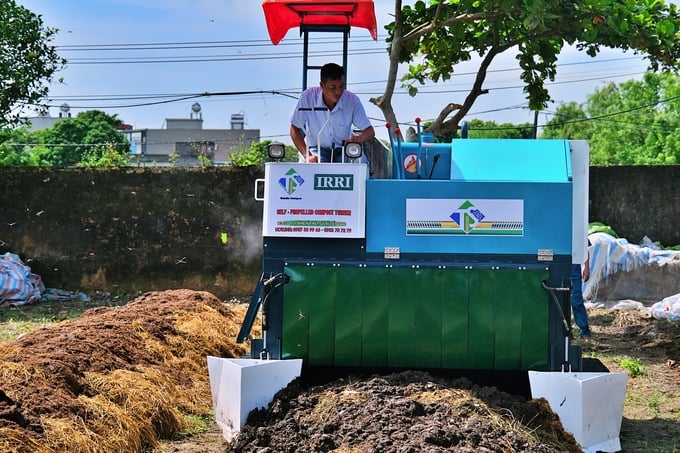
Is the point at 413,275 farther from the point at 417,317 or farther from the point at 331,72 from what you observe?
the point at 331,72

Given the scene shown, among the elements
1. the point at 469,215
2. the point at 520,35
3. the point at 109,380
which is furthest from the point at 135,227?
the point at 469,215

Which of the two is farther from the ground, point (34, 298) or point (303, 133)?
point (303, 133)

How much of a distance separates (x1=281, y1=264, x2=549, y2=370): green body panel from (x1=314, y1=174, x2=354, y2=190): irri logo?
573 mm

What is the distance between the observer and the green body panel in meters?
6.37

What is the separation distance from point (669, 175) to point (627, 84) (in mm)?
51935

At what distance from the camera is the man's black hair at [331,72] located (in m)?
7.07

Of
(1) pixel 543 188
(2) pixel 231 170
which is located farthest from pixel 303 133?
(2) pixel 231 170

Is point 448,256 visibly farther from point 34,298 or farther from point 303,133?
point 34,298

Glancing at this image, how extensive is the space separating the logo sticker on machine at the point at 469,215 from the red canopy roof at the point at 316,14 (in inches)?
66.2

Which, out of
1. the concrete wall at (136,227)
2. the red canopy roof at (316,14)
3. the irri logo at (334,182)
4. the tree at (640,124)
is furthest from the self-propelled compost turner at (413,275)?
the tree at (640,124)

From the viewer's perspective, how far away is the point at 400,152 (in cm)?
710

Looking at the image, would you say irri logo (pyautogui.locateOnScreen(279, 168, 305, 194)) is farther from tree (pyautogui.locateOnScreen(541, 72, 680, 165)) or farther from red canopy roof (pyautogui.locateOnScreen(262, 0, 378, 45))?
tree (pyautogui.locateOnScreen(541, 72, 680, 165))

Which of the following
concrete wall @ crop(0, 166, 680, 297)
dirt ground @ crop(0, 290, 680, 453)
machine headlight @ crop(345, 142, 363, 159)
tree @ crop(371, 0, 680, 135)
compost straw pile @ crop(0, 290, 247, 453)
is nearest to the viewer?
dirt ground @ crop(0, 290, 680, 453)

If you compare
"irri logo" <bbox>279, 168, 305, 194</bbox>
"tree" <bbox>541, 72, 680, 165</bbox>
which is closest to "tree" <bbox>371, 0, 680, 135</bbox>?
"irri logo" <bbox>279, 168, 305, 194</bbox>
